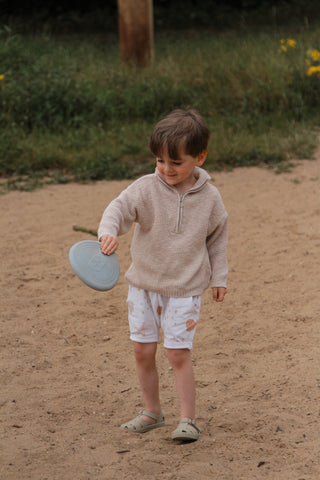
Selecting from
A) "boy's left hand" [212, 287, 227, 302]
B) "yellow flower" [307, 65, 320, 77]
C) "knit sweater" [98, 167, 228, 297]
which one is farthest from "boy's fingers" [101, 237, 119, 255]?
"yellow flower" [307, 65, 320, 77]

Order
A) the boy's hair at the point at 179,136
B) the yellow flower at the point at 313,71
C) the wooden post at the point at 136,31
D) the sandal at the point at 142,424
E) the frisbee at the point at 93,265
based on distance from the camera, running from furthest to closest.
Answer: the wooden post at the point at 136,31 → the yellow flower at the point at 313,71 → the sandal at the point at 142,424 → the boy's hair at the point at 179,136 → the frisbee at the point at 93,265

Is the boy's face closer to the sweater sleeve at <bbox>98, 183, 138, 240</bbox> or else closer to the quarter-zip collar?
the quarter-zip collar

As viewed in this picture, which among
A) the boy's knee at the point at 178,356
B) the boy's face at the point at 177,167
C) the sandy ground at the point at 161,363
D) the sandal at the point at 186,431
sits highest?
the boy's face at the point at 177,167

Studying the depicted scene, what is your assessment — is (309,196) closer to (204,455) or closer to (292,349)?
(292,349)

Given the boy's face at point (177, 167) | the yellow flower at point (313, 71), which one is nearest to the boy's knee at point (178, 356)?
the boy's face at point (177, 167)

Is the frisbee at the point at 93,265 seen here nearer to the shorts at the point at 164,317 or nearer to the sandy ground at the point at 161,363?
the shorts at the point at 164,317

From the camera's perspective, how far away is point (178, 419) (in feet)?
10.4

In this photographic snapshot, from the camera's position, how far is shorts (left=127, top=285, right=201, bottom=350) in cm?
278

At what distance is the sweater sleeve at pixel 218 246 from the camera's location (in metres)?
2.84

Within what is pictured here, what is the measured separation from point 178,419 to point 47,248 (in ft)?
8.12

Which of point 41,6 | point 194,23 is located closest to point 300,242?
point 194,23

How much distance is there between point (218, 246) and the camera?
2.89 meters

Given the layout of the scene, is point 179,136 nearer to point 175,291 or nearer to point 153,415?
point 175,291

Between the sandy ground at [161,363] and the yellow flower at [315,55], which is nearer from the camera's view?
the sandy ground at [161,363]
